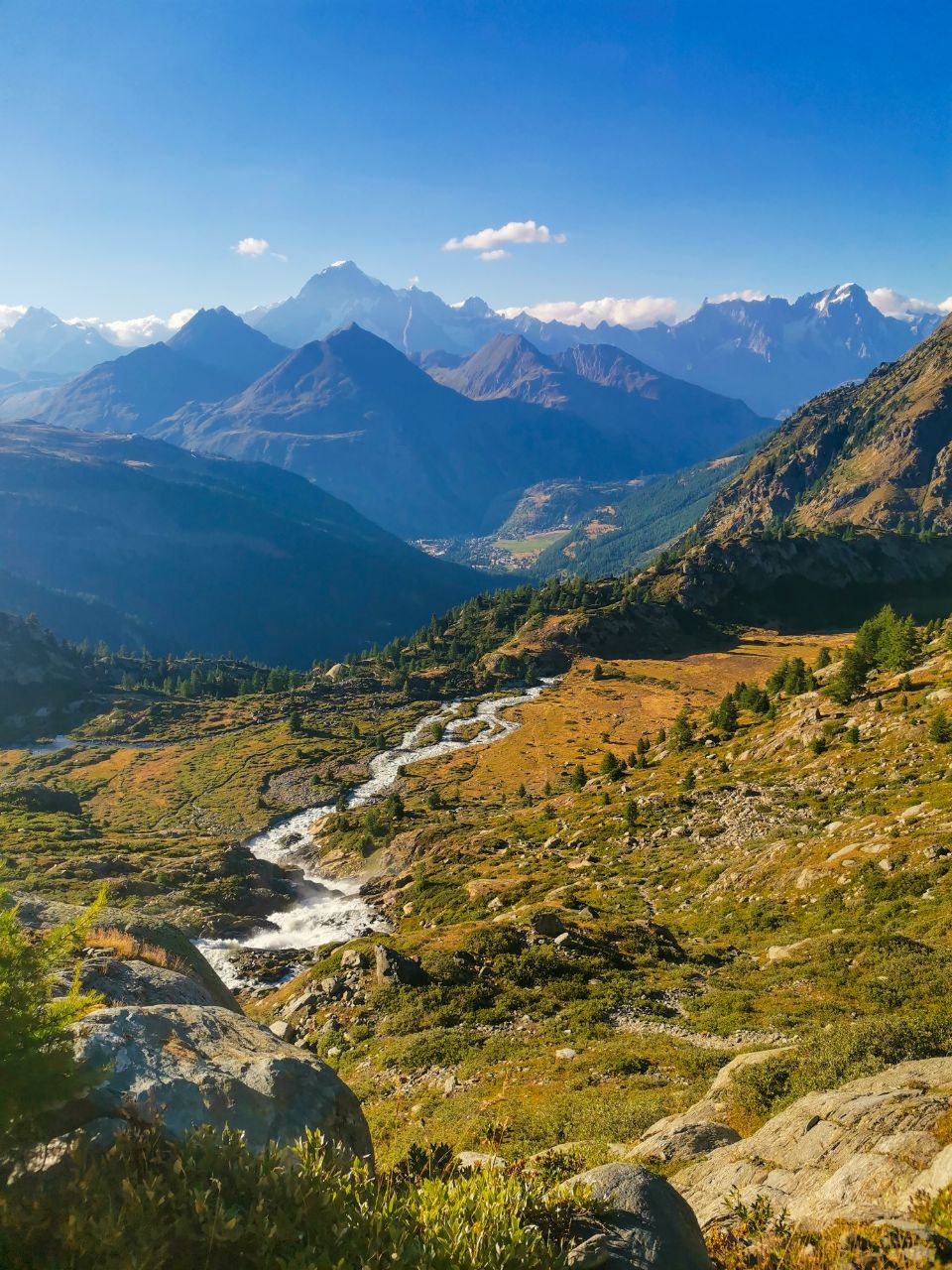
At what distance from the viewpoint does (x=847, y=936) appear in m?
25.5

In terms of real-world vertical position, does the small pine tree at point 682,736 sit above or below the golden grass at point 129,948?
below

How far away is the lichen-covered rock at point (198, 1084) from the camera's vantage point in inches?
343

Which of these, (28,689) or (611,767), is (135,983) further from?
(28,689)

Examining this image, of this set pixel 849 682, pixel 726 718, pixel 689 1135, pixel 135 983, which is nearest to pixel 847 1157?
pixel 689 1135

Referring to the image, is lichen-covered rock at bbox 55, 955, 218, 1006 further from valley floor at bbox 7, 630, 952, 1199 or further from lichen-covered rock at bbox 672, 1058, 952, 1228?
lichen-covered rock at bbox 672, 1058, 952, 1228

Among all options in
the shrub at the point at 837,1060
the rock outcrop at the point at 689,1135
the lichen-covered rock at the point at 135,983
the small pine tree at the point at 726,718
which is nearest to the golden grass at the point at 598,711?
the small pine tree at the point at 726,718

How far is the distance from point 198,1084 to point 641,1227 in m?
6.63

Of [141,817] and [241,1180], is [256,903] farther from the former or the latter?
[241,1180]

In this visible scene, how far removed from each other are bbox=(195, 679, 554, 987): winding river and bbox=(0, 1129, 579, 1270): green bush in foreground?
147 ft

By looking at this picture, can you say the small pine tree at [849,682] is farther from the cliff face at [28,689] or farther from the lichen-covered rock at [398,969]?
the cliff face at [28,689]

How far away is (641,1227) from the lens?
7.65 m

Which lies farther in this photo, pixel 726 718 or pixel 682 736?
pixel 682 736

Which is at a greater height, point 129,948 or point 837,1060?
point 129,948

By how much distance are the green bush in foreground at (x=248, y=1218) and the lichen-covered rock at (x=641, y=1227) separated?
0.48 metres
